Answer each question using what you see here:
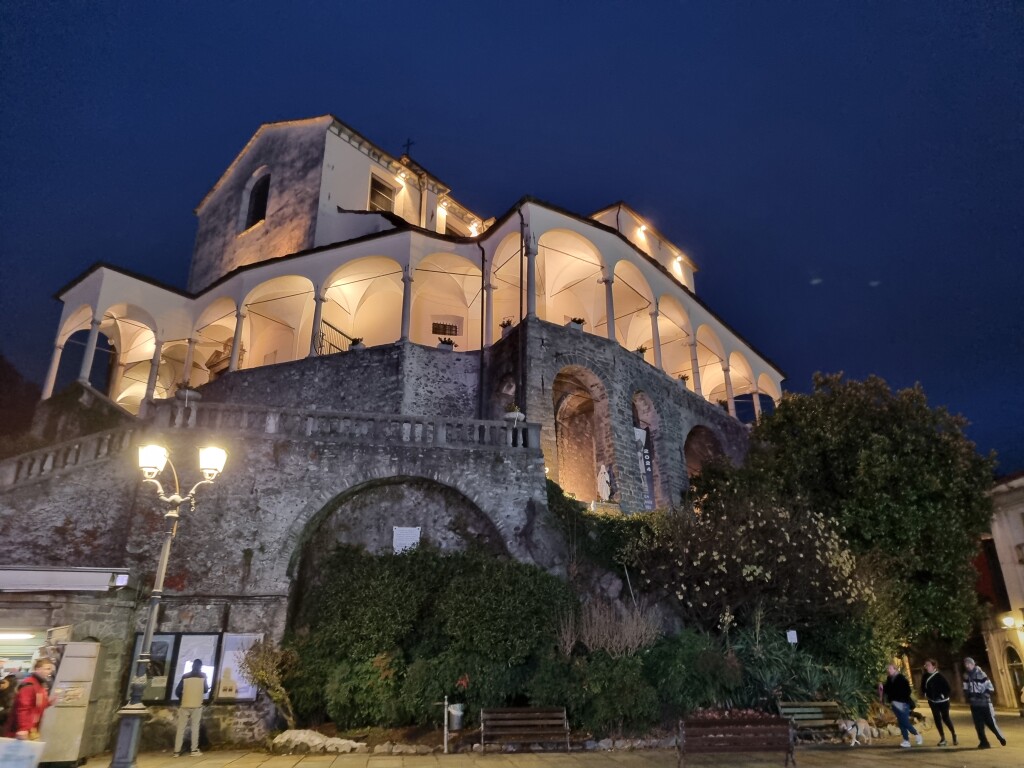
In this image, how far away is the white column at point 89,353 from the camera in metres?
20.2

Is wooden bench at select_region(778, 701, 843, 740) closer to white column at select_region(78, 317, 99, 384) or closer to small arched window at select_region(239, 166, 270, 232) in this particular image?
white column at select_region(78, 317, 99, 384)

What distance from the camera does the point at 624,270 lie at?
23.7m

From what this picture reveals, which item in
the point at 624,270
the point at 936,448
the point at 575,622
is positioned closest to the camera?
the point at 575,622

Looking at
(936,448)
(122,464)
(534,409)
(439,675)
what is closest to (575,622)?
(439,675)

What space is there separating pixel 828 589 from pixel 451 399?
1166 centimetres

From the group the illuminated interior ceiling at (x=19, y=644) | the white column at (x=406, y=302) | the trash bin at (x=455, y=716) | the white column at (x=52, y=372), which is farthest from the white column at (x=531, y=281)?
the white column at (x=52, y=372)

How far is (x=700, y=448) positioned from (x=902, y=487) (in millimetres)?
9552

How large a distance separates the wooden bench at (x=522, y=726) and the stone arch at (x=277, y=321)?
17.4m

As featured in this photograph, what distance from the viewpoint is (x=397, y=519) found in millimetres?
14430

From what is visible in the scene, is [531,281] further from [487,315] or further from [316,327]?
[316,327]

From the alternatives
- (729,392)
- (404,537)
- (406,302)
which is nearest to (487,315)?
(406,302)

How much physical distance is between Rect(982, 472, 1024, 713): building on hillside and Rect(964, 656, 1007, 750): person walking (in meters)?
15.3

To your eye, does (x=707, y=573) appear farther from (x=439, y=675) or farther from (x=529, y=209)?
(x=529, y=209)

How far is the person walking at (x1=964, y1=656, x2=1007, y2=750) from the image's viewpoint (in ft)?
34.8
